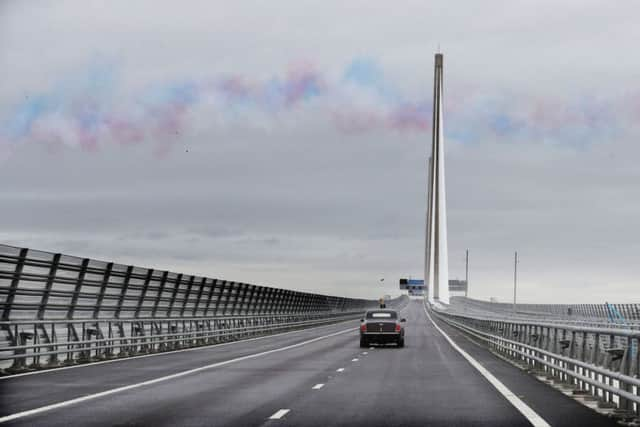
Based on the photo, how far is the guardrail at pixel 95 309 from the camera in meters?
28.3

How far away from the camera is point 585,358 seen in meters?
21.2

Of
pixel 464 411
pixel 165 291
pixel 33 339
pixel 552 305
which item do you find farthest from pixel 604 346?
pixel 552 305

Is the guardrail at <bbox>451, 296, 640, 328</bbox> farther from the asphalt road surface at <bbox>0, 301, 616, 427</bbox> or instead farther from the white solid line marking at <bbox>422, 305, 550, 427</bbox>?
the asphalt road surface at <bbox>0, 301, 616, 427</bbox>

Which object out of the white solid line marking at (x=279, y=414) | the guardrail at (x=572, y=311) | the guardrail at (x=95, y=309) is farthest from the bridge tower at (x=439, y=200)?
the white solid line marking at (x=279, y=414)

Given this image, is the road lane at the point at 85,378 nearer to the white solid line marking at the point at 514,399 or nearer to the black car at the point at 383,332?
the white solid line marking at the point at 514,399

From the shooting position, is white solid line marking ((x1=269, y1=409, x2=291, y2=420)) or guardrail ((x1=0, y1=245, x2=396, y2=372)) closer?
white solid line marking ((x1=269, y1=409, x2=291, y2=420))

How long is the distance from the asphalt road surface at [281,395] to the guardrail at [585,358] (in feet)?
1.90

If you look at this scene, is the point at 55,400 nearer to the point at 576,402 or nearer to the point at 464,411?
the point at 464,411

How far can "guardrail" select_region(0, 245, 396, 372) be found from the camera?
2830cm

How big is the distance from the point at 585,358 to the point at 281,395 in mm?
5939

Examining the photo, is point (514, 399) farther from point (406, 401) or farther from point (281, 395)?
point (281, 395)

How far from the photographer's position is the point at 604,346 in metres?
19.6

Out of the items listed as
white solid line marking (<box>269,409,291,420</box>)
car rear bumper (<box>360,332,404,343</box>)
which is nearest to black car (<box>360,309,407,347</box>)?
car rear bumper (<box>360,332,404,343</box>)

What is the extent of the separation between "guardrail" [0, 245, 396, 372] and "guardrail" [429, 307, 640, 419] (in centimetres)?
1254
